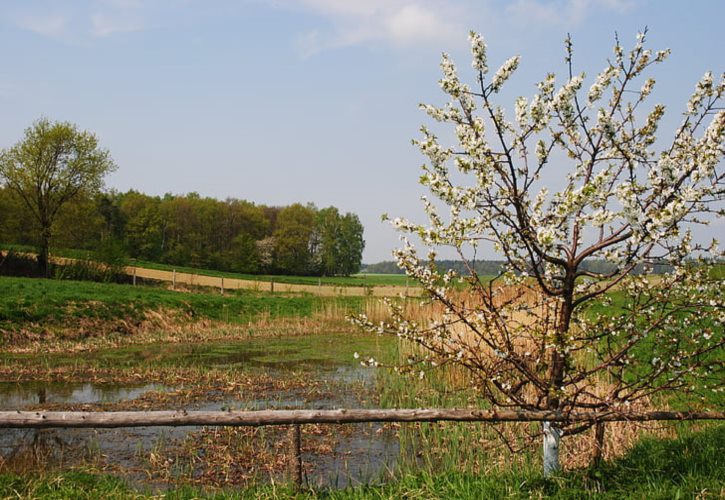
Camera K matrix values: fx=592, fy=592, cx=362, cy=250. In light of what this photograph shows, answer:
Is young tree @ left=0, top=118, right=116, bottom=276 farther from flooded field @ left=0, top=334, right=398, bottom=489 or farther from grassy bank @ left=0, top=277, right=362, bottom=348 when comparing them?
flooded field @ left=0, top=334, right=398, bottom=489

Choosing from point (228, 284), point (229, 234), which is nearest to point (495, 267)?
point (228, 284)

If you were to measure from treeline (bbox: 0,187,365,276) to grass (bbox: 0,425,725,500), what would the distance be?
41739 mm

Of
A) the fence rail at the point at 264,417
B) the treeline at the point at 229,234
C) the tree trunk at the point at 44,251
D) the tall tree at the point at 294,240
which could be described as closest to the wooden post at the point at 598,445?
the fence rail at the point at 264,417

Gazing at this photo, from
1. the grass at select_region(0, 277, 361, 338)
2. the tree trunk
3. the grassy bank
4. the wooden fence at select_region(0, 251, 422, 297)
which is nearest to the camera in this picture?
the grassy bank

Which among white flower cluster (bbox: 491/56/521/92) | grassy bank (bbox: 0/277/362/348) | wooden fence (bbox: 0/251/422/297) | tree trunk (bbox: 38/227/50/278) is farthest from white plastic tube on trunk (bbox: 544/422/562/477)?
tree trunk (bbox: 38/227/50/278)

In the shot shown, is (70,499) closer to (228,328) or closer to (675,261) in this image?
(675,261)

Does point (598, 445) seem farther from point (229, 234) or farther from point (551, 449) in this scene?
point (229, 234)

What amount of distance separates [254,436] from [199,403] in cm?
260

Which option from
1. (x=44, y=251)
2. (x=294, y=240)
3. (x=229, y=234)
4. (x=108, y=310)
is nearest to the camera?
(x=108, y=310)

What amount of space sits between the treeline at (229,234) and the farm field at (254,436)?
92.5ft

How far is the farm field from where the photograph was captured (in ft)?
18.5

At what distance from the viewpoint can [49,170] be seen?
37.1m

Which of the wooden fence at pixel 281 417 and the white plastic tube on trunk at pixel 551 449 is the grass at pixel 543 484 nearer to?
the white plastic tube on trunk at pixel 551 449

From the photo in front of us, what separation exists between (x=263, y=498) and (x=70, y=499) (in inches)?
70.5
